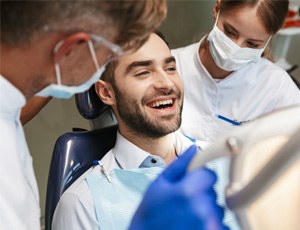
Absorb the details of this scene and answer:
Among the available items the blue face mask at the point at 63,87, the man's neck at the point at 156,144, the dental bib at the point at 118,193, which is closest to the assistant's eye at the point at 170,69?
the man's neck at the point at 156,144

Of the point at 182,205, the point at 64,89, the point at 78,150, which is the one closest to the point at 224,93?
the point at 78,150

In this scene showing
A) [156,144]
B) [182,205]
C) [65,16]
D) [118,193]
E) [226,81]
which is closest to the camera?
[182,205]

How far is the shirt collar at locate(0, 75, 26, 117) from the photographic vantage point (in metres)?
0.75

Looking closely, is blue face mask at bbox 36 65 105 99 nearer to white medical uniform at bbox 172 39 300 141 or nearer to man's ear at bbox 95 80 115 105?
man's ear at bbox 95 80 115 105

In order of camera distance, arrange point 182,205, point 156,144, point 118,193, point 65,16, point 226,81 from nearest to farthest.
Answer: point 182,205 < point 65,16 < point 118,193 < point 156,144 < point 226,81

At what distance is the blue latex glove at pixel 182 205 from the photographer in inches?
20.7

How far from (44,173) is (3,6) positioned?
161 centimetres

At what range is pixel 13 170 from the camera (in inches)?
33.2

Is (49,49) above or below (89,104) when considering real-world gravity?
above

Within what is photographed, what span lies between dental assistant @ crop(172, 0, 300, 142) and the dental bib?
413 millimetres

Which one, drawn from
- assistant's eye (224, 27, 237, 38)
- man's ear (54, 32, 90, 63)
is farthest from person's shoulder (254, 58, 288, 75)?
man's ear (54, 32, 90, 63)

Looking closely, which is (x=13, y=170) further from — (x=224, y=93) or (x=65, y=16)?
(x=224, y=93)

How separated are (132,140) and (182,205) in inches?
34.0

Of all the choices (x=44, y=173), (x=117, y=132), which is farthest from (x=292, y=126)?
(x=44, y=173)
